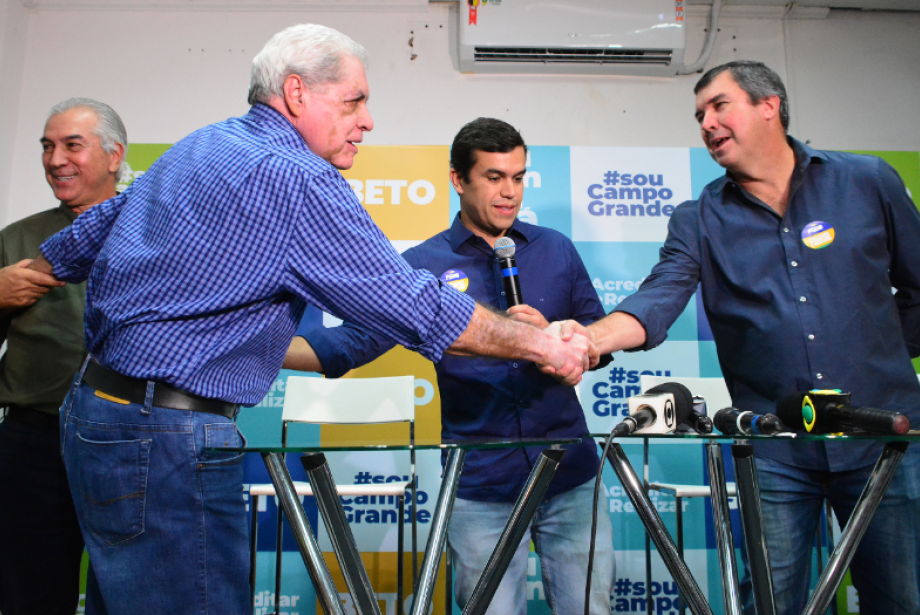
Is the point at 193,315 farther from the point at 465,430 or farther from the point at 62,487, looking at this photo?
the point at 62,487

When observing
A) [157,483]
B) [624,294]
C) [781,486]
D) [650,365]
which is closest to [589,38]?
[624,294]

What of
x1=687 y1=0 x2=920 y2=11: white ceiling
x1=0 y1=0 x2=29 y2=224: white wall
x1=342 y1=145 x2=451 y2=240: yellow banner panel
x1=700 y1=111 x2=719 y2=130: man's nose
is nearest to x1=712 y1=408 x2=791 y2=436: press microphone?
x1=700 y1=111 x2=719 y2=130: man's nose

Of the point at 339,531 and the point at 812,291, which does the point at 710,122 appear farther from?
the point at 339,531

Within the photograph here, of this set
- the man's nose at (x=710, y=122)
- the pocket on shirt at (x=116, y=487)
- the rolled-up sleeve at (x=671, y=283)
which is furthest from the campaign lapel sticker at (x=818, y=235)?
the pocket on shirt at (x=116, y=487)

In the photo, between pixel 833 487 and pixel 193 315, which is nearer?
pixel 193 315

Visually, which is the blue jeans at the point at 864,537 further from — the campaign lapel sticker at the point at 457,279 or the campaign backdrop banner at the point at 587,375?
the campaign backdrop banner at the point at 587,375

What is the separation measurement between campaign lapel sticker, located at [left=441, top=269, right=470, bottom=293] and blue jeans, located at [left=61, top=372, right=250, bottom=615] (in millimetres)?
1110

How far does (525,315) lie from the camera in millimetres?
1900

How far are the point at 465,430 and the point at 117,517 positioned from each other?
3.44ft

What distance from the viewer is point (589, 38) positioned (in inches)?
155

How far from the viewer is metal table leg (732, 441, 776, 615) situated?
1.33 m

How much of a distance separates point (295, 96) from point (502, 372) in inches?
40.8

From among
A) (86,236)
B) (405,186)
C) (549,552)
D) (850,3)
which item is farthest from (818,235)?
(850,3)

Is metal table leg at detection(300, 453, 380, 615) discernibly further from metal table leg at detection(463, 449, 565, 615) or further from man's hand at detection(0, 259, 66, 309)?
man's hand at detection(0, 259, 66, 309)
